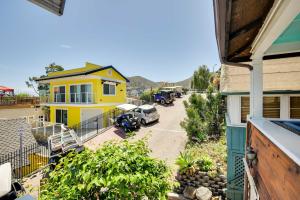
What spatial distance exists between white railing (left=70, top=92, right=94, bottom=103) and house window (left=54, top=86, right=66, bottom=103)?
1.85m

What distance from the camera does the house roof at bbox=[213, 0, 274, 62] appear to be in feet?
6.29

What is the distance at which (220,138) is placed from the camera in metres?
14.0

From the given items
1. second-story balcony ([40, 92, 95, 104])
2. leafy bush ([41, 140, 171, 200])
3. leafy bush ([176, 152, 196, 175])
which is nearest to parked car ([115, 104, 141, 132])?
second-story balcony ([40, 92, 95, 104])

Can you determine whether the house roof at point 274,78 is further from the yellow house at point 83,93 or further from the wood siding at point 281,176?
the yellow house at point 83,93

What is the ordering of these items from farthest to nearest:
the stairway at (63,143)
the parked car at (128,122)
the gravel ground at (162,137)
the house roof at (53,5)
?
the parked car at (128,122) → the gravel ground at (162,137) → the stairway at (63,143) → the house roof at (53,5)

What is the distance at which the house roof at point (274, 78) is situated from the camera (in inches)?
256

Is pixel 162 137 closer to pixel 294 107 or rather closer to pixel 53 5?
pixel 294 107

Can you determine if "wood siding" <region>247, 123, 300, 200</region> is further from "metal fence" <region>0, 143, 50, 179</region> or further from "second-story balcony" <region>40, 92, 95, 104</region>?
"second-story balcony" <region>40, 92, 95, 104</region>

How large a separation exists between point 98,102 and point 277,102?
701 inches

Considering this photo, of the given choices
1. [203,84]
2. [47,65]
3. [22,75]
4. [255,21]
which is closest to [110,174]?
[255,21]

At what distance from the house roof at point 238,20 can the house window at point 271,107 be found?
4.54 m

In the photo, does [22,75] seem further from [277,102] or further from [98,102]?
[277,102]

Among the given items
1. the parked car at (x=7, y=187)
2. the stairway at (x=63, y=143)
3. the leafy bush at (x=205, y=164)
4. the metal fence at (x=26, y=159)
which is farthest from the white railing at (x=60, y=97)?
the leafy bush at (x=205, y=164)

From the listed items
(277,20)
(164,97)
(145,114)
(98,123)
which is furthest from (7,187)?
(164,97)
